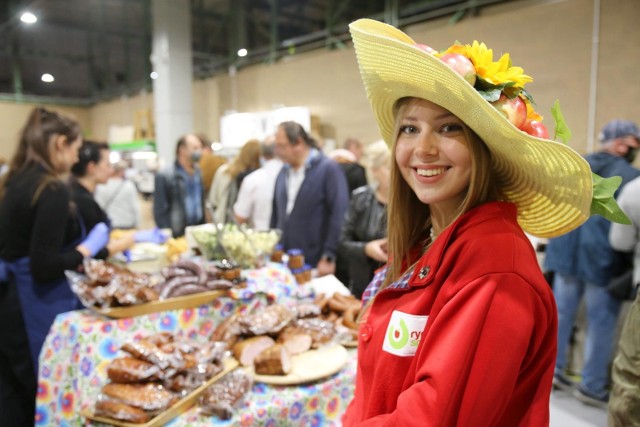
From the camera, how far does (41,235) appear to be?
7.13ft

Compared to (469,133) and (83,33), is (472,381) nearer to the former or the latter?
(469,133)

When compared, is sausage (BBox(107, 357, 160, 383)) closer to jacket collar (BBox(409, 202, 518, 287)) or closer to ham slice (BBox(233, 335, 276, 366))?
ham slice (BBox(233, 335, 276, 366))

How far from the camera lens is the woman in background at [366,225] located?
9.52 feet

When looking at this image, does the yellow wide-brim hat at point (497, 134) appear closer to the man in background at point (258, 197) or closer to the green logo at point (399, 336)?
the green logo at point (399, 336)

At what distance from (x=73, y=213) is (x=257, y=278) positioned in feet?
3.19

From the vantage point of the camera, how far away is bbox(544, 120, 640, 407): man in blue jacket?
3.21 m

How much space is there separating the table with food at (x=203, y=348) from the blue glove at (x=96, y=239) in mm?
332

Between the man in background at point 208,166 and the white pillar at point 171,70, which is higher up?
the white pillar at point 171,70

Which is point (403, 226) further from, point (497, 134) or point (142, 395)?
point (142, 395)

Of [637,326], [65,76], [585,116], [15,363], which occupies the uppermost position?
[65,76]

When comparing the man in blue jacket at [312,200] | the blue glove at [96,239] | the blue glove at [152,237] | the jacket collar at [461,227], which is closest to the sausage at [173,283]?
the blue glove at [96,239]

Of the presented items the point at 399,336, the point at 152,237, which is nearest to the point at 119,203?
the point at 152,237

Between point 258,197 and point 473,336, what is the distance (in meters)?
3.36

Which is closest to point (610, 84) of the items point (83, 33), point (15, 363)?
point (15, 363)
